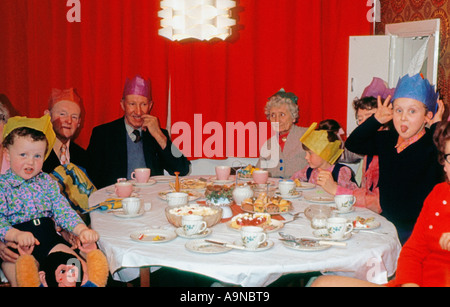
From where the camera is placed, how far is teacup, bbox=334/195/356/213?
2121 millimetres

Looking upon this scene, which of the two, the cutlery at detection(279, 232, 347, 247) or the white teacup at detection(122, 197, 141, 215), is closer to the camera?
the cutlery at detection(279, 232, 347, 247)

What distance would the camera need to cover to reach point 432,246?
5.68 ft

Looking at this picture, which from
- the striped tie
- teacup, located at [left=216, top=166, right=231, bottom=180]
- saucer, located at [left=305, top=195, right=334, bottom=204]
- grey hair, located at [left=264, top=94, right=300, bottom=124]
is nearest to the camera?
saucer, located at [left=305, top=195, right=334, bottom=204]

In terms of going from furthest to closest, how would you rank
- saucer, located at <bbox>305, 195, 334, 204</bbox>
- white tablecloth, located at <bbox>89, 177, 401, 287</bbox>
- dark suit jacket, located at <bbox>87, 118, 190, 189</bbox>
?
dark suit jacket, located at <bbox>87, 118, 190, 189</bbox>, saucer, located at <bbox>305, 195, 334, 204</bbox>, white tablecloth, located at <bbox>89, 177, 401, 287</bbox>

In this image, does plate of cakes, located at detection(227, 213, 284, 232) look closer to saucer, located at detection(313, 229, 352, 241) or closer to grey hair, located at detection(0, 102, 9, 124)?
saucer, located at detection(313, 229, 352, 241)

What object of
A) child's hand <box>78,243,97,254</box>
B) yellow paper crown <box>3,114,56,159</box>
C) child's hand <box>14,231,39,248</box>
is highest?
yellow paper crown <box>3,114,56,159</box>

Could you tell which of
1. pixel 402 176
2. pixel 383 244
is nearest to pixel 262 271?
pixel 383 244

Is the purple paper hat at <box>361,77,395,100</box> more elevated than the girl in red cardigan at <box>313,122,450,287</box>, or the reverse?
the purple paper hat at <box>361,77,395,100</box>

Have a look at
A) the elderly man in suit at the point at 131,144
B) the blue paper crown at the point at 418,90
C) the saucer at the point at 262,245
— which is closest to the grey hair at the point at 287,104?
the elderly man in suit at the point at 131,144

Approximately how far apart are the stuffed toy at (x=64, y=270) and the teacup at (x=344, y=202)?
1.09 m

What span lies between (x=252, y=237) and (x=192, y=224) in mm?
266

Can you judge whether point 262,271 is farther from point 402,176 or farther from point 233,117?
point 233,117

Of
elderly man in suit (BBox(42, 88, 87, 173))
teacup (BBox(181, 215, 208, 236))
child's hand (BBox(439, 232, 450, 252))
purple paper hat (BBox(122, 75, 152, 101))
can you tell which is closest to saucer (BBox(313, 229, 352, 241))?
child's hand (BBox(439, 232, 450, 252))
